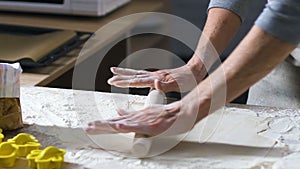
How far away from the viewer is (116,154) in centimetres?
97

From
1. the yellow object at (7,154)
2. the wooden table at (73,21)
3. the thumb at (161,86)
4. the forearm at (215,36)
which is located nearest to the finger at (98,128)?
the yellow object at (7,154)

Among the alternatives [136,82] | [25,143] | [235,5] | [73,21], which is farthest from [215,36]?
[73,21]

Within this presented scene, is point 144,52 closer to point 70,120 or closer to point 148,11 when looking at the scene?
point 148,11

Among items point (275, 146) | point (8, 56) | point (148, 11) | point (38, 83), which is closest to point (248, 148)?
point (275, 146)

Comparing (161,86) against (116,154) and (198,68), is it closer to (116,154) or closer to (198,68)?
(198,68)

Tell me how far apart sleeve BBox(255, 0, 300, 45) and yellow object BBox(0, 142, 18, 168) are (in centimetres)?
46

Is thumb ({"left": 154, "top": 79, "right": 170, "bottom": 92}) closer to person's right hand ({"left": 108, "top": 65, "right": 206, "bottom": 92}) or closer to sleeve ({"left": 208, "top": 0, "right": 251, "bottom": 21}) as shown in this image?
person's right hand ({"left": 108, "top": 65, "right": 206, "bottom": 92})

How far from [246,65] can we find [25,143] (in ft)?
1.32

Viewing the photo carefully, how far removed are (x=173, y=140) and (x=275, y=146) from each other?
18 centimetres

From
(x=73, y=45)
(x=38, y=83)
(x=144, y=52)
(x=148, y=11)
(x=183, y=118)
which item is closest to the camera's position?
(x=183, y=118)

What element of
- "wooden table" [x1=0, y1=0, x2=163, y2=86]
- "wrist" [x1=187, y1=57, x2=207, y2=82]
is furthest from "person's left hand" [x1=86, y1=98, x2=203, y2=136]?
"wooden table" [x1=0, y1=0, x2=163, y2=86]

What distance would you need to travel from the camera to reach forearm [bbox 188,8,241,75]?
1243 mm

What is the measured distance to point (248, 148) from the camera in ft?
3.28

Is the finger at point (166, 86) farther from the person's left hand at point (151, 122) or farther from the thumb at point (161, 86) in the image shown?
the person's left hand at point (151, 122)
